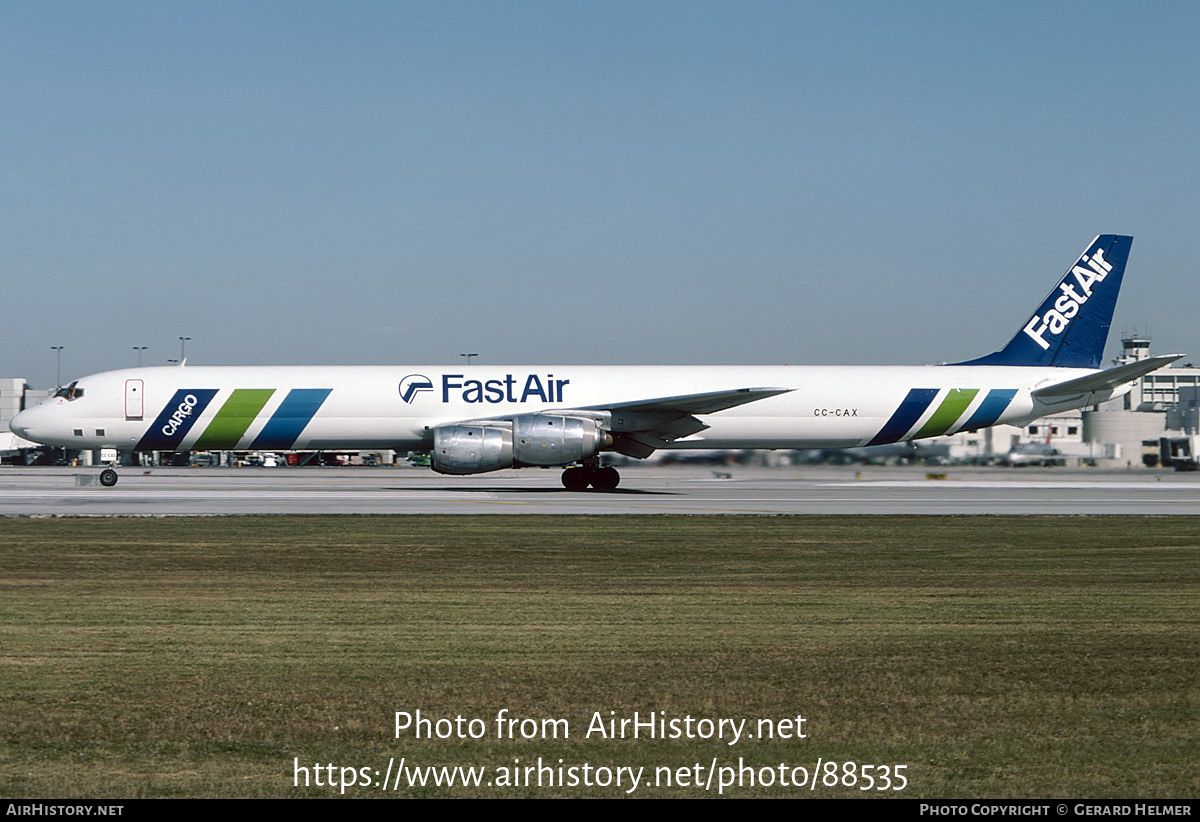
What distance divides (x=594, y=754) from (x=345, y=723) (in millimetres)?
1727

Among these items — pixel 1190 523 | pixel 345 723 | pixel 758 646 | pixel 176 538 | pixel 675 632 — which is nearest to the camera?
pixel 345 723

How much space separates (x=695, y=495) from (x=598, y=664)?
25694 millimetres

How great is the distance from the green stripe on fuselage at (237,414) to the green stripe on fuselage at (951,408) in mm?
20990

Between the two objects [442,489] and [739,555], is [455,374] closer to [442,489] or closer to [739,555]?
[442,489]

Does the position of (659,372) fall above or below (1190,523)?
above

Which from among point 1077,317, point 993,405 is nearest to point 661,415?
point 993,405

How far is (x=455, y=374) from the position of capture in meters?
39.9

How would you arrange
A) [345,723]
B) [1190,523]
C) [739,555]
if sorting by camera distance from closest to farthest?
[345,723] → [739,555] → [1190,523]

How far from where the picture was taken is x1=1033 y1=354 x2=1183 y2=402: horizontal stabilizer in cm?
3859

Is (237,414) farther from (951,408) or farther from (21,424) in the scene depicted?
(951,408)

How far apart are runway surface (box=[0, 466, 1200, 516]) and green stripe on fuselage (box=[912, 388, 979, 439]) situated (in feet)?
6.52

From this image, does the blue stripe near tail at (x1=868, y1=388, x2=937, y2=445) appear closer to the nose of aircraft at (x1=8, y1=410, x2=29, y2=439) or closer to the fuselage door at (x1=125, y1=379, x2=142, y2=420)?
the fuselage door at (x1=125, y1=379, x2=142, y2=420)

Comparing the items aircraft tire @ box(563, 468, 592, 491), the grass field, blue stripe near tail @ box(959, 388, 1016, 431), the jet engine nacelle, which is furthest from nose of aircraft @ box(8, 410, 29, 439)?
blue stripe near tail @ box(959, 388, 1016, 431)

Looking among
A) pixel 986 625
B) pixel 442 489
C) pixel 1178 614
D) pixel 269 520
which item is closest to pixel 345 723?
pixel 986 625
